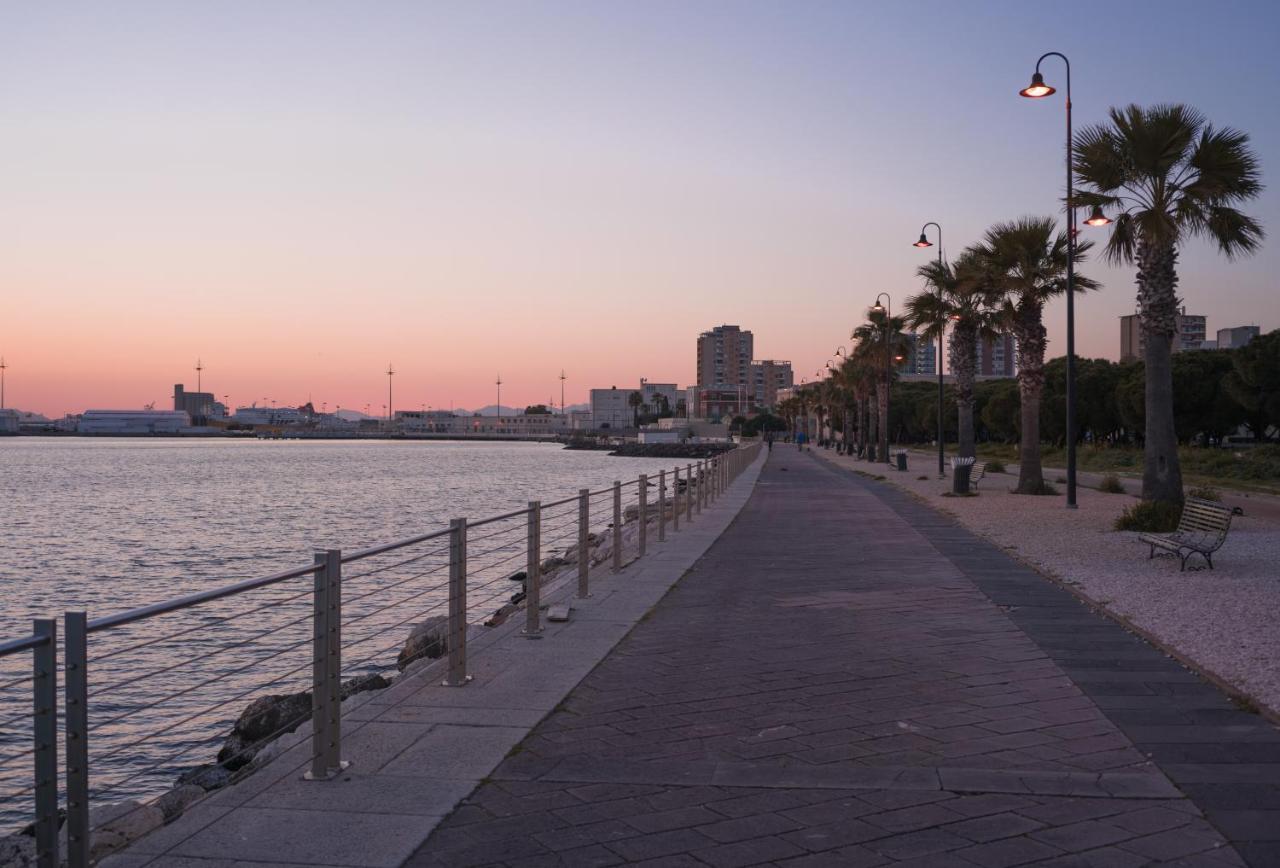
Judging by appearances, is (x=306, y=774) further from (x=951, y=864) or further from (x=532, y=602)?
(x=532, y=602)

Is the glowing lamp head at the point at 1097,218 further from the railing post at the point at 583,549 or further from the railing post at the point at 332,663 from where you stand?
the railing post at the point at 332,663

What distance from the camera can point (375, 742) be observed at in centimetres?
616

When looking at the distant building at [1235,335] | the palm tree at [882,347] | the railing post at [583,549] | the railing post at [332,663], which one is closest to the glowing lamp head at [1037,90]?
the railing post at [583,549]

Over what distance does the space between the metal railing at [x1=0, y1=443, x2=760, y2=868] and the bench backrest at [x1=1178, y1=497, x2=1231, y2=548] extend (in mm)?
7611

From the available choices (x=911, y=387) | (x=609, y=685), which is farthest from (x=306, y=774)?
(x=911, y=387)

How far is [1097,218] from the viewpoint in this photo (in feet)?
66.2

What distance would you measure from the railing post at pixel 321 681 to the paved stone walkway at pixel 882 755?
2.74ft

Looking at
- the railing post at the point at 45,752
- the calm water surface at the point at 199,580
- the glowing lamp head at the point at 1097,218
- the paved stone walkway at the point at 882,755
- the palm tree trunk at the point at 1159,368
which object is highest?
the glowing lamp head at the point at 1097,218

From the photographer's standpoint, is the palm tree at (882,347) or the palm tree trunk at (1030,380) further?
the palm tree at (882,347)

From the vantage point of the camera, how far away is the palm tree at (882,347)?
56.6 metres

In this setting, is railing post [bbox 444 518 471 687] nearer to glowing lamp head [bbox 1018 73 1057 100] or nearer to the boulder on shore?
the boulder on shore

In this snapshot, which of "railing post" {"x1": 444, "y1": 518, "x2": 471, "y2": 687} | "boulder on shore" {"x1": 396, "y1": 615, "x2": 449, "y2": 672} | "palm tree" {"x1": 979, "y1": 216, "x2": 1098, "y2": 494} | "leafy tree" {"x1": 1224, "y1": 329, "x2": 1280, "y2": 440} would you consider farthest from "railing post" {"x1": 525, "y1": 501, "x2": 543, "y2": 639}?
"leafy tree" {"x1": 1224, "y1": 329, "x2": 1280, "y2": 440}

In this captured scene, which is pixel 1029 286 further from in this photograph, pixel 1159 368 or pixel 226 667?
pixel 226 667

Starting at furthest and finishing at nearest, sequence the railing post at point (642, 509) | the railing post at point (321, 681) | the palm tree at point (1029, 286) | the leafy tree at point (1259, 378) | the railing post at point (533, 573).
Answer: the leafy tree at point (1259, 378) < the palm tree at point (1029, 286) < the railing post at point (642, 509) < the railing post at point (533, 573) < the railing post at point (321, 681)
